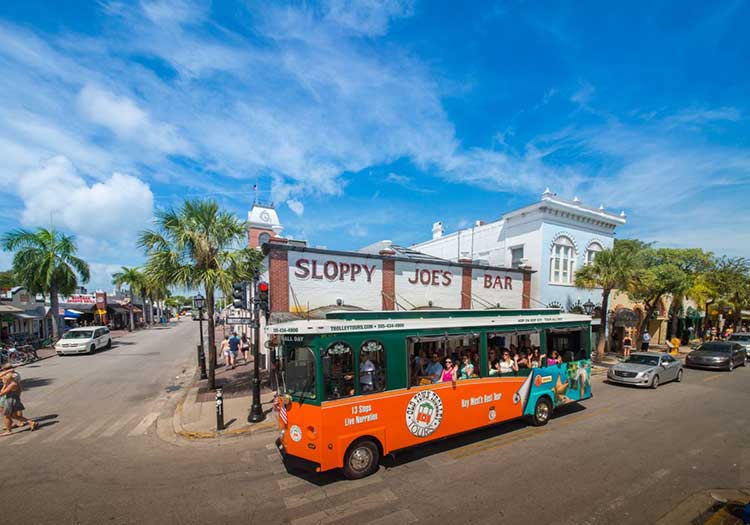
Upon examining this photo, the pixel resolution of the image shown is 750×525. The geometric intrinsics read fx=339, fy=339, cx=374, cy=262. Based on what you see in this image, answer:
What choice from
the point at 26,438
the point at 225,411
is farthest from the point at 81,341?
the point at 225,411

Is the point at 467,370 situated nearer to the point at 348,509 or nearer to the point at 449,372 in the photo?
the point at 449,372

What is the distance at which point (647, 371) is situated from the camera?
1418 cm

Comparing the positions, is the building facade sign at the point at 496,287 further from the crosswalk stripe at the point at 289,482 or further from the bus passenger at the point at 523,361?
the crosswalk stripe at the point at 289,482

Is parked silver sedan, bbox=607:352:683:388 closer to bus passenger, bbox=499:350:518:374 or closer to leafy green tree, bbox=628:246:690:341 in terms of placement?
leafy green tree, bbox=628:246:690:341

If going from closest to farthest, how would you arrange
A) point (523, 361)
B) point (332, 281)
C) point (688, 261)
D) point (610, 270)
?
point (523, 361), point (332, 281), point (610, 270), point (688, 261)

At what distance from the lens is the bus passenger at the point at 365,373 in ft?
21.6

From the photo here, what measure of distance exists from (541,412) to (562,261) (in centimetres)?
1565

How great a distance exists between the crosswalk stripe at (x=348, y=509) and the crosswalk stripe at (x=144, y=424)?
6.64 metres

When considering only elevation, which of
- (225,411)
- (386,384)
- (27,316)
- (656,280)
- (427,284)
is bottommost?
(225,411)

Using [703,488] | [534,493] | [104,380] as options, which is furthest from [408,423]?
[104,380]

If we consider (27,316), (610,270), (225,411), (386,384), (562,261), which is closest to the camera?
(386,384)

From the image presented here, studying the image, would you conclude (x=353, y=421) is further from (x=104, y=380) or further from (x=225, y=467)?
(x=104, y=380)

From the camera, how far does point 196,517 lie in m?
5.36

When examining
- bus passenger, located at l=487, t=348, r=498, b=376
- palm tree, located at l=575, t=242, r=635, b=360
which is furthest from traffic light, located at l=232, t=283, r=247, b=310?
palm tree, located at l=575, t=242, r=635, b=360
